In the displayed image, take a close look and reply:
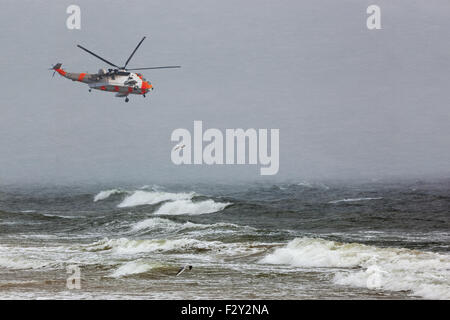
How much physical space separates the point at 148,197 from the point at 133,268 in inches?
961

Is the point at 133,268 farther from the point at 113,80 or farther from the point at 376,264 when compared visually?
the point at 113,80

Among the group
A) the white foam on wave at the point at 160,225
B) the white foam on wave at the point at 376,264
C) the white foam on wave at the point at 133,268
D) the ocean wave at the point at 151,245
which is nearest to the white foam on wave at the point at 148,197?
the white foam on wave at the point at 160,225

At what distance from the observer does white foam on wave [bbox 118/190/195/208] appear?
37009mm

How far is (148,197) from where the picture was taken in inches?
1549

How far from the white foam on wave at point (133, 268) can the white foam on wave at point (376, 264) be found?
3.10 m

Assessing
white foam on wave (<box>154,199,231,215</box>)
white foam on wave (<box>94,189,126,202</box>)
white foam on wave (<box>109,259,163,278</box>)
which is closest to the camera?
white foam on wave (<box>109,259,163,278</box>)

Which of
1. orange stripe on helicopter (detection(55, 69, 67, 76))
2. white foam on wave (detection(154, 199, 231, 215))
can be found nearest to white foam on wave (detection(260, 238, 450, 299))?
orange stripe on helicopter (detection(55, 69, 67, 76))

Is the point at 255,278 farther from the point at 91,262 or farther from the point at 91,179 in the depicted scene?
the point at 91,179

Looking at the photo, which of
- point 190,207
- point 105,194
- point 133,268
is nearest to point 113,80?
point 133,268

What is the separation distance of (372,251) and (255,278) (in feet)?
13.9

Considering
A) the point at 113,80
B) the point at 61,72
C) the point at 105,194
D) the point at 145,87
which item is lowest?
the point at 105,194

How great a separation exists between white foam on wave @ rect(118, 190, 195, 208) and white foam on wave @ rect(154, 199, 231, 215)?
1.02m

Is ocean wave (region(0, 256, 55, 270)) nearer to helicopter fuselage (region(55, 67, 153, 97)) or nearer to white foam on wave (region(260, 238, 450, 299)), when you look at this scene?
white foam on wave (region(260, 238, 450, 299))
